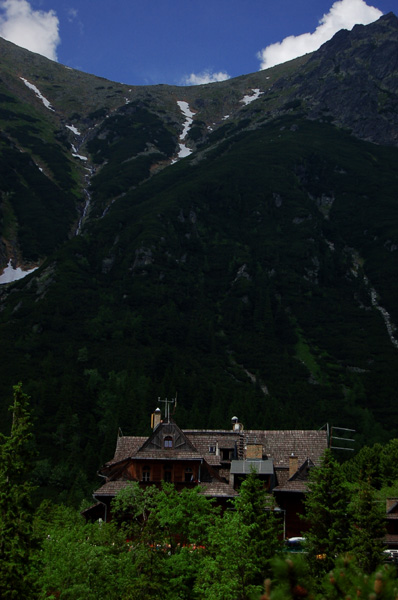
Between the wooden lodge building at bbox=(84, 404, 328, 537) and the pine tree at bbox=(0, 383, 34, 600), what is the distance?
20576 millimetres

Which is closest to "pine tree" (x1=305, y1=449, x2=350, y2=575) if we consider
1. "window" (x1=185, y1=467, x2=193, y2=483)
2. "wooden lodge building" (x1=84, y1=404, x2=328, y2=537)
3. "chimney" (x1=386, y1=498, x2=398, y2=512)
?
"wooden lodge building" (x1=84, y1=404, x2=328, y2=537)

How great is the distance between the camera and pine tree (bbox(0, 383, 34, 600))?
93.7 feet

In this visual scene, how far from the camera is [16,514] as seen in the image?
30188 millimetres

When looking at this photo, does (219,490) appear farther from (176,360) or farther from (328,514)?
(176,360)

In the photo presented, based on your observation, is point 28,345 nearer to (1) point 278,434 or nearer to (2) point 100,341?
(2) point 100,341

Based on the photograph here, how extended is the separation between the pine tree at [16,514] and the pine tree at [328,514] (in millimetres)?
15546

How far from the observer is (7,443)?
101 feet

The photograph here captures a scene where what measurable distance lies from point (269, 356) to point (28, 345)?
6208cm

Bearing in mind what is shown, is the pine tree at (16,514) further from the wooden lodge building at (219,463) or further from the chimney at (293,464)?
the chimney at (293,464)

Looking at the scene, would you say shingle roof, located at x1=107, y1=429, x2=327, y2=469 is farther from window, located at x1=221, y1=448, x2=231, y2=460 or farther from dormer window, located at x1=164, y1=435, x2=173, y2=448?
dormer window, located at x1=164, y1=435, x2=173, y2=448

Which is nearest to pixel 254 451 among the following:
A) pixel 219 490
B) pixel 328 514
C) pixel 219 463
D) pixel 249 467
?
pixel 219 463

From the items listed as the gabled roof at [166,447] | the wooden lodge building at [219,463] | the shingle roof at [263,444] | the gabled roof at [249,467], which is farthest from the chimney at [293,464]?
the gabled roof at [166,447]

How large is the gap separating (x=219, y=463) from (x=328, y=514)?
1915 centimetres

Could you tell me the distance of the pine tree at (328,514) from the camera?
36594 millimetres
